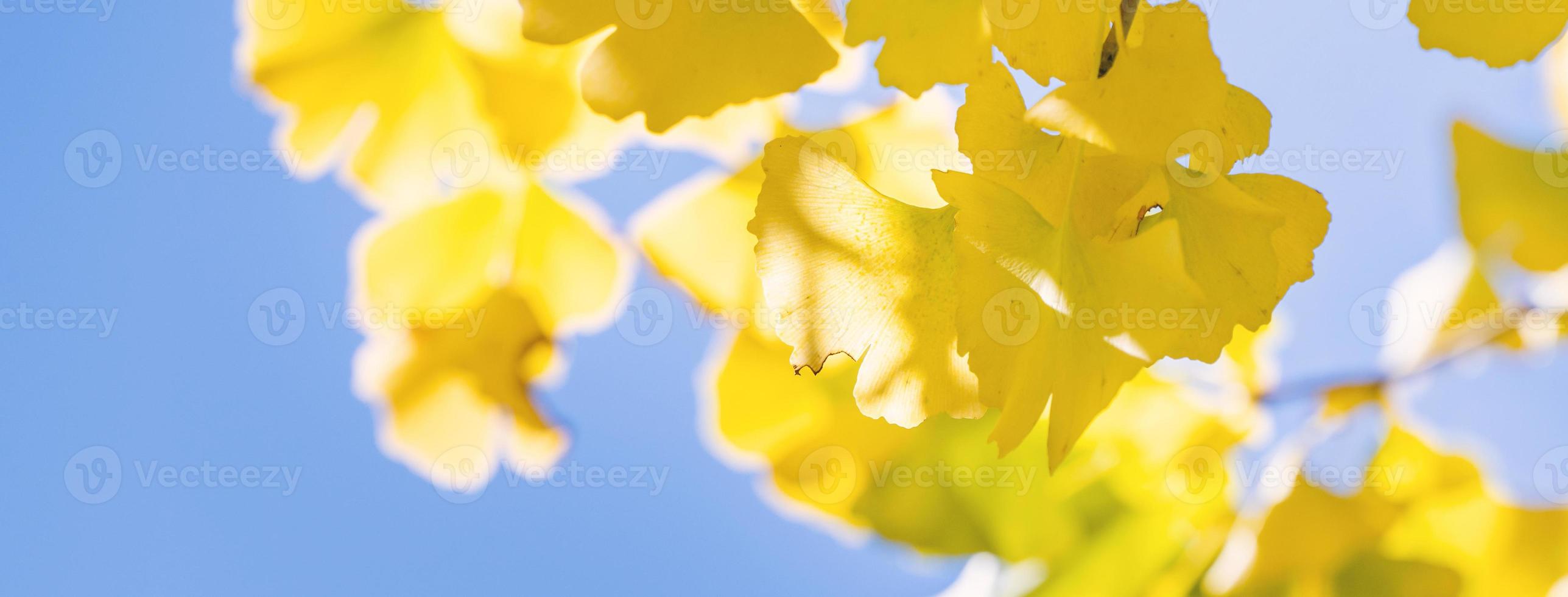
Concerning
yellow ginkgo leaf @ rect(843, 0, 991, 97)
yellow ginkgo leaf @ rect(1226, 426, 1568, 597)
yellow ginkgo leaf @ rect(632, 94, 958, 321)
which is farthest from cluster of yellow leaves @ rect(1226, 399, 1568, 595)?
yellow ginkgo leaf @ rect(843, 0, 991, 97)

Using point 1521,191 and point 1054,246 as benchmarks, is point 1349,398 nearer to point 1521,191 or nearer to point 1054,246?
point 1521,191

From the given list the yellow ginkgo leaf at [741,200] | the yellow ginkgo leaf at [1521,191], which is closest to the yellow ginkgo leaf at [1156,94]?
the yellow ginkgo leaf at [741,200]

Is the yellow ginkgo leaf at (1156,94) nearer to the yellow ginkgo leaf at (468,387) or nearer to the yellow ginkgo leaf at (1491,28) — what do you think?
the yellow ginkgo leaf at (1491,28)

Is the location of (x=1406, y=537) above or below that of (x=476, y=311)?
below

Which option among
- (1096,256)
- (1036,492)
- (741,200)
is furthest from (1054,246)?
(1036,492)

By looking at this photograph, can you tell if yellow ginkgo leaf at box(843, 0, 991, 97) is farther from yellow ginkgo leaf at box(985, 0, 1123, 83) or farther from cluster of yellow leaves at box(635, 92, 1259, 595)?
cluster of yellow leaves at box(635, 92, 1259, 595)
